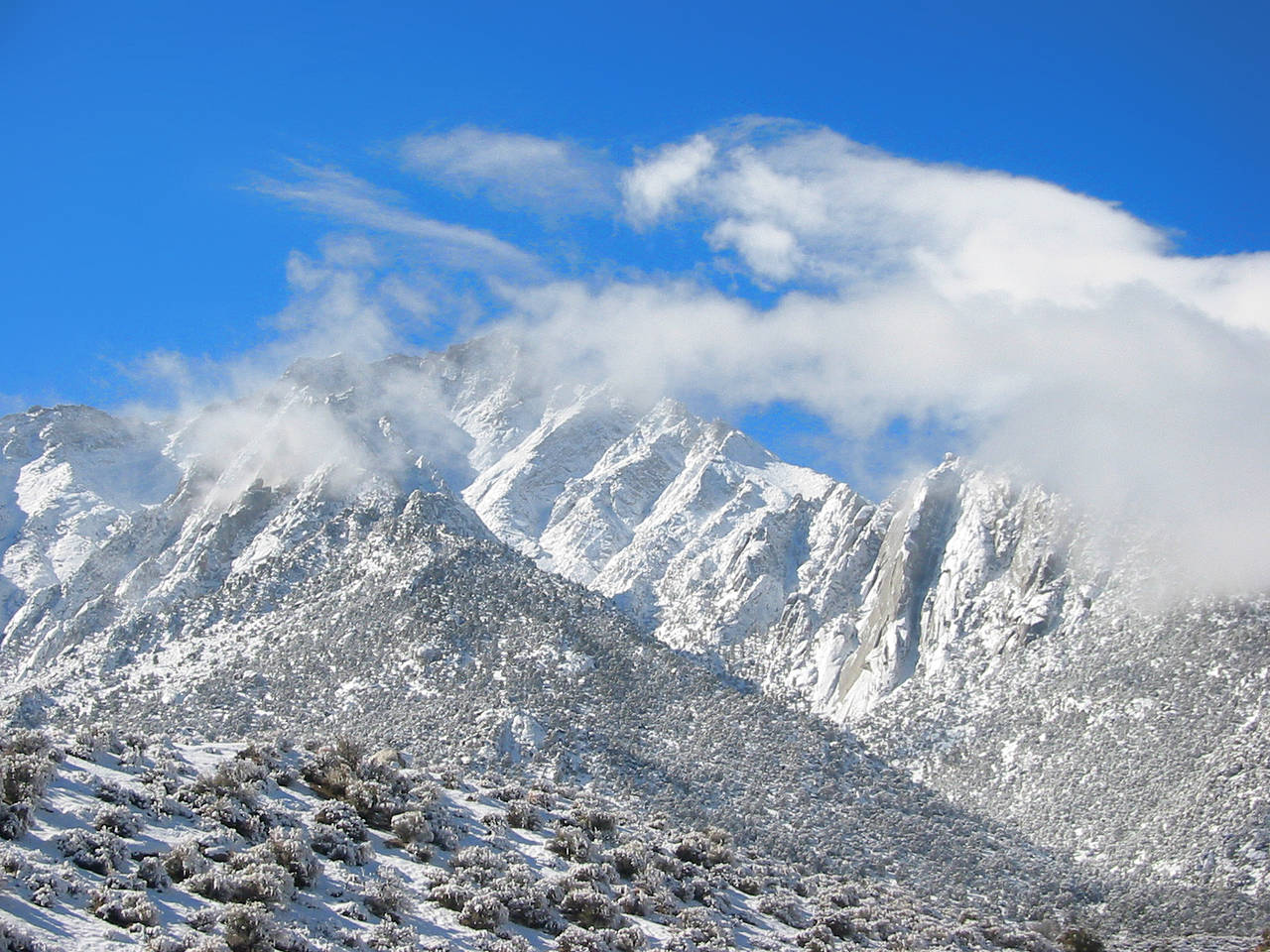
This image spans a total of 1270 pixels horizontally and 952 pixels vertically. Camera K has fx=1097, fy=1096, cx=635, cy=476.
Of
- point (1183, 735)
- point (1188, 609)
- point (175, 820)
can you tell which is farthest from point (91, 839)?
point (1188, 609)

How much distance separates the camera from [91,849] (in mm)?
23859

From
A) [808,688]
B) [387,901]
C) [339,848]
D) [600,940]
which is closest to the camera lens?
[387,901]

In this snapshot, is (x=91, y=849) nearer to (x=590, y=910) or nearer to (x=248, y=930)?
(x=248, y=930)

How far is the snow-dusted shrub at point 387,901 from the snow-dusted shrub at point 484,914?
4.32 ft

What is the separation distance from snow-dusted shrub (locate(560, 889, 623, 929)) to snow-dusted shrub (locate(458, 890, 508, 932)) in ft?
8.43

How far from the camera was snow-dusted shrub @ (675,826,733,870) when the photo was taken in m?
37.7

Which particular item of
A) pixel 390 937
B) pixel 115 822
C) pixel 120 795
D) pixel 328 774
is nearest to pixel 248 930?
pixel 390 937

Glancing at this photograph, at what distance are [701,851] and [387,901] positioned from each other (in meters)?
15.7

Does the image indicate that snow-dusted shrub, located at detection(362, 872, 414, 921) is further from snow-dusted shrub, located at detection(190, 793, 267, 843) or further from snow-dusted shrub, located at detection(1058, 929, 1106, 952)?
snow-dusted shrub, located at detection(1058, 929, 1106, 952)

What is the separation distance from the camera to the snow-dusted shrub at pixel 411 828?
100 ft

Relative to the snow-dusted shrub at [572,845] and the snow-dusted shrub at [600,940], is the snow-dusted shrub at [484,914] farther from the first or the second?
the snow-dusted shrub at [572,845]

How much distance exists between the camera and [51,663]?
188375 millimetres

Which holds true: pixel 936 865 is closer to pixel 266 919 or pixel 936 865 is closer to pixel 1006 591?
pixel 1006 591

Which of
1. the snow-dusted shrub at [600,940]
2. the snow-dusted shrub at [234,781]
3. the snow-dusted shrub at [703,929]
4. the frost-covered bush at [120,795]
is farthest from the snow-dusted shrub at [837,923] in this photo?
the frost-covered bush at [120,795]
